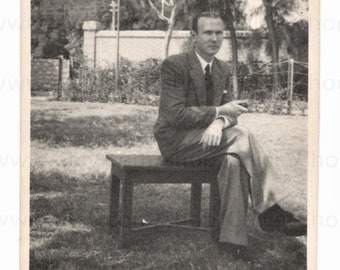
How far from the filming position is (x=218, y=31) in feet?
6.05

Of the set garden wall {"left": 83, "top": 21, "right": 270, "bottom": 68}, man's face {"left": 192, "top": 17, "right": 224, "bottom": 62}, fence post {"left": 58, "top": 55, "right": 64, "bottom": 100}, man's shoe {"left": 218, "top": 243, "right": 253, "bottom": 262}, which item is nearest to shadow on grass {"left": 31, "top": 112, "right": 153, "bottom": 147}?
fence post {"left": 58, "top": 55, "right": 64, "bottom": 100}

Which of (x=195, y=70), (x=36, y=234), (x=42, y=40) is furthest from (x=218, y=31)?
(x=36, y=234)

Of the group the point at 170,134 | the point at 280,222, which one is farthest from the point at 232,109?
the point at 280,222

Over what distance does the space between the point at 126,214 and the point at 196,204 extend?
276 mm

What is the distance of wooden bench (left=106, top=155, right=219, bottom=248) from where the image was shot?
6.04ft

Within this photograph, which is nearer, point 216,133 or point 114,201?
point 216,133

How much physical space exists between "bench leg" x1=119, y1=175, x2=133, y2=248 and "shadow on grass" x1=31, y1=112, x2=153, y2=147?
173 mm

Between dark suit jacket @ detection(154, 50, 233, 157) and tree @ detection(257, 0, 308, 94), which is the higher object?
tree @ detection(257, 0, 308, 94)

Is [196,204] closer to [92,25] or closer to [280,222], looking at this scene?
[280,222]

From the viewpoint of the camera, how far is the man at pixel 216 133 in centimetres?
183

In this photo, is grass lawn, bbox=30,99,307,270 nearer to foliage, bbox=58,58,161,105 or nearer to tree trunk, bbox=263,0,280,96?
foliage, bbox=58,58,161,105

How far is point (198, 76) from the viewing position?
1888mm
